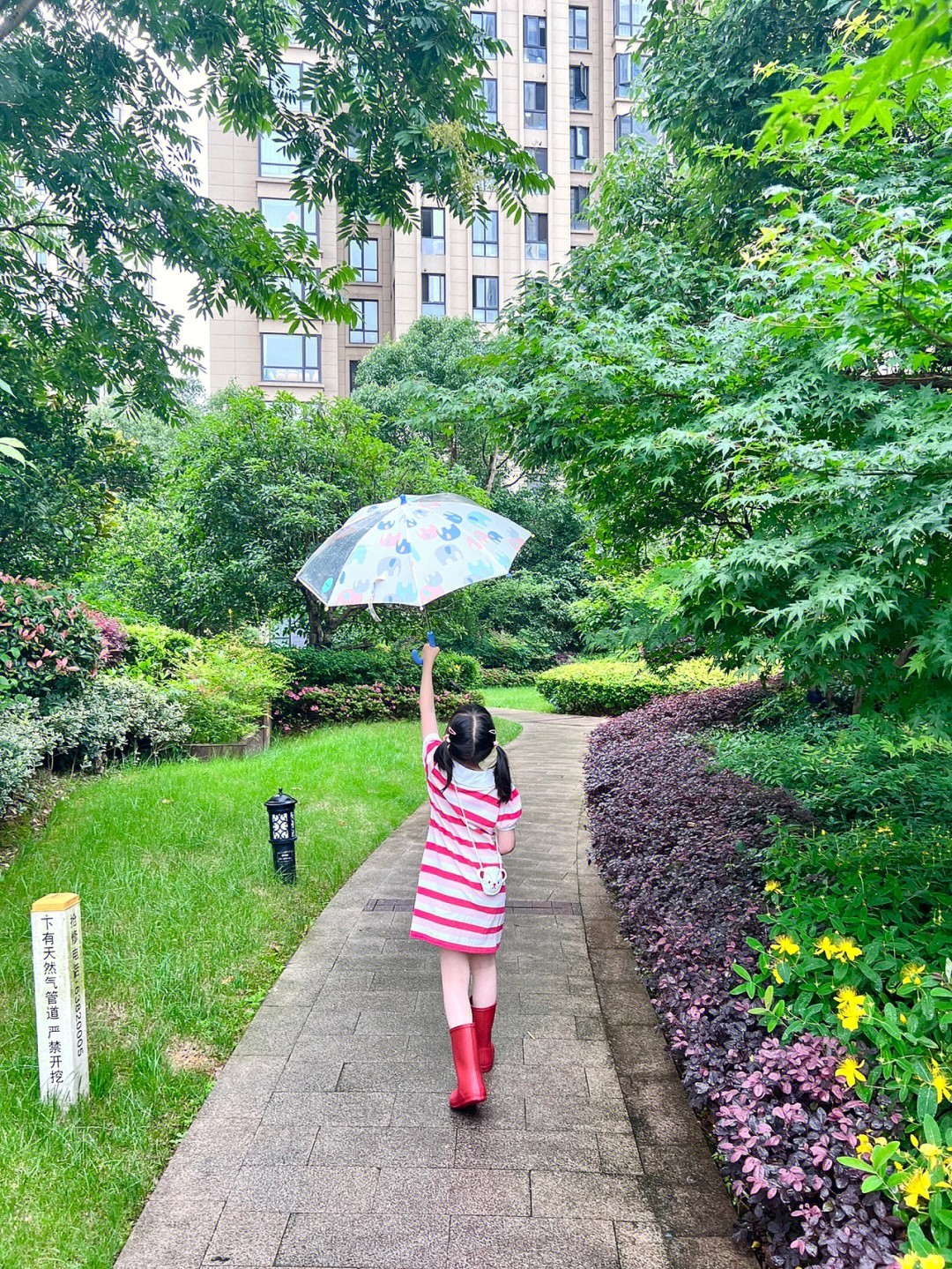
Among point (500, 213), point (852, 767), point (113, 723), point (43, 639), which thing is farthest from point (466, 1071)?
point (500, 213)

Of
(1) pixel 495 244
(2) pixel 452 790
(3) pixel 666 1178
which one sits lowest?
(3) pixel 666 1178

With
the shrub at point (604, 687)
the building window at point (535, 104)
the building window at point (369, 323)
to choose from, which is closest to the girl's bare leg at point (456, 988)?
the shrub at point (604, 687)

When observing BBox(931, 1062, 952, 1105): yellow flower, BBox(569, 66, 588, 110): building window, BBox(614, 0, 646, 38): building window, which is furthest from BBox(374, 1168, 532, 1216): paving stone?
BBox(614, 0, 646, 38): building window

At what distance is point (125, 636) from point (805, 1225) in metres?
9.91

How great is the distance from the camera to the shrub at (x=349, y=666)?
1370cm

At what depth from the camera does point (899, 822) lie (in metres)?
4.41

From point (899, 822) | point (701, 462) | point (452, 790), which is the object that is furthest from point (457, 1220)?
point (701, 462)

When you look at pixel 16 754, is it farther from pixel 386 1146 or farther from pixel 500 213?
pixel 500 213

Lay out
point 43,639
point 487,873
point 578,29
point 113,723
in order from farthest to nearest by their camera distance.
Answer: point 578,29 → point 113,723 → point 43,639 → point 487,873

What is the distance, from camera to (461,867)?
3.21 meters

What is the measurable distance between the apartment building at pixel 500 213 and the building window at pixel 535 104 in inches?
1.4

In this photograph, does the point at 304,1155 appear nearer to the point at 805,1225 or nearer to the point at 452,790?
the point at 452,790

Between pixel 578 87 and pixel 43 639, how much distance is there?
30.8 m

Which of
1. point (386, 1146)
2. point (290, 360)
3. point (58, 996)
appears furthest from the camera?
point (290, 360)
